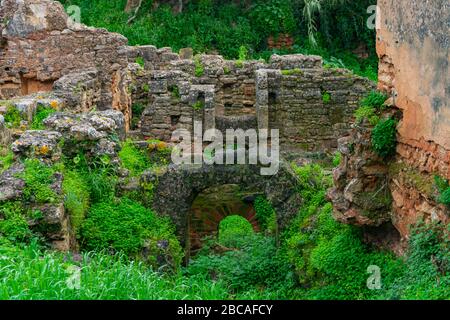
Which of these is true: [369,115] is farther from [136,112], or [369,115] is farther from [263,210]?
[136,112]

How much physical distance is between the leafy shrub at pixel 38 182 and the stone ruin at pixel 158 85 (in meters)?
2.95

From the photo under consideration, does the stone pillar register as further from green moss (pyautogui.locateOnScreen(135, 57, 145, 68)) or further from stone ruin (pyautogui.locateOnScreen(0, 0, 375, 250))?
green moss (pyautogui.locateOnScreen(135, 57, 145, 68))

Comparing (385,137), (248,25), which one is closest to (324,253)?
(385,137)

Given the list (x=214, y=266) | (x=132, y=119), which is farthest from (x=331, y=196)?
(x=132, y=119)

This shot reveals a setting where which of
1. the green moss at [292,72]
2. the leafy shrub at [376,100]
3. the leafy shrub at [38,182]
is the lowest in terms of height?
the leafy shrub at [38,182]

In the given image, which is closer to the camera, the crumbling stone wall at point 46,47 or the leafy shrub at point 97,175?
the leafy shrub at point 97,175

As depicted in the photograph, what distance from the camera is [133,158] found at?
1360 cm

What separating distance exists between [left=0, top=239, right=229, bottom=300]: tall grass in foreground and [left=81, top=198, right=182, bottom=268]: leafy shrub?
1.69 metres

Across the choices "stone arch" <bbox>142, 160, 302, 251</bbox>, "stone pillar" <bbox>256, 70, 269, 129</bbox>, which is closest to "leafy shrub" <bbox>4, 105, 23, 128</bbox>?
"stone arch" <bbox>142, 160, 302, 251</bbox>

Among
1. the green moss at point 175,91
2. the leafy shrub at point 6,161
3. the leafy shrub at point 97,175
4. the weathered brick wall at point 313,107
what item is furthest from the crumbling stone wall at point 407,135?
the green moss at point 175,91

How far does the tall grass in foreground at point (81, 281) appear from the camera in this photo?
7910mm

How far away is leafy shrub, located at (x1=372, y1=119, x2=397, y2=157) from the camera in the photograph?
1030 centimetres

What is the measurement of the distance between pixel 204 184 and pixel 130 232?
4.54 ft

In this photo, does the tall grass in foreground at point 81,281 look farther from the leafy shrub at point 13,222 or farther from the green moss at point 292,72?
the green moss at point 292,72
